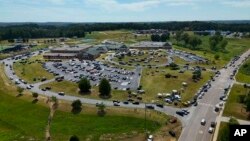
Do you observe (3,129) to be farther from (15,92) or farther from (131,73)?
(131,73)

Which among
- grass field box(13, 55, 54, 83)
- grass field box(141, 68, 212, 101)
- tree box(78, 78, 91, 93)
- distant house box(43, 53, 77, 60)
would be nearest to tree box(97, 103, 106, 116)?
grass field box(141, 68, 212, 101)

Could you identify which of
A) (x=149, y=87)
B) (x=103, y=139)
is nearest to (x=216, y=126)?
(x=103, y=139)

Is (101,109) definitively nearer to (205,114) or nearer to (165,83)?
(205,114)

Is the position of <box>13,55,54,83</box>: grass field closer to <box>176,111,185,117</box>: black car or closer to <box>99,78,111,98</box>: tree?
<box>99,78,111,98</box>: tree

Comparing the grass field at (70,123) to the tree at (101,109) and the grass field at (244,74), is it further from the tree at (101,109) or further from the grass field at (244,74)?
the grass field at (244,74)

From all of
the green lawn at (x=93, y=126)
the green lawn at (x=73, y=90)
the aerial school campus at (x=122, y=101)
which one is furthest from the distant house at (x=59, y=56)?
the green lawn at (x=93, y=126)

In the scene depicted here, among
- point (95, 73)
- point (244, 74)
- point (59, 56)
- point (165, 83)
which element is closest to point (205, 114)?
point (165, 83)

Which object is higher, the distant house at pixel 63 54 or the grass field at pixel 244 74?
the distant house at pixel 63 54
